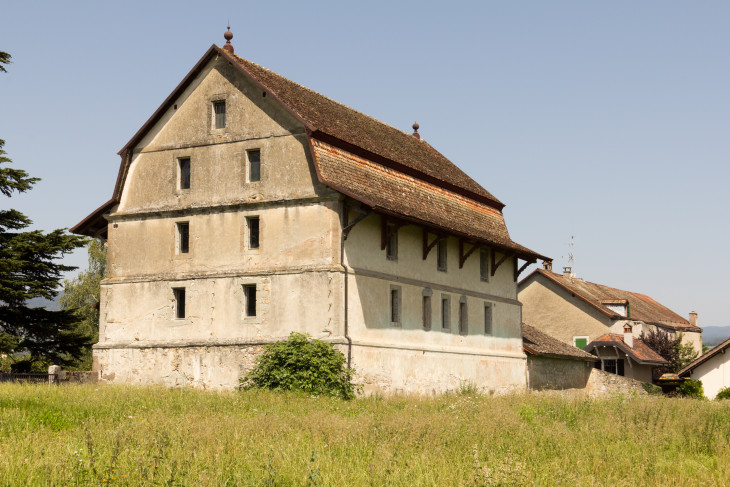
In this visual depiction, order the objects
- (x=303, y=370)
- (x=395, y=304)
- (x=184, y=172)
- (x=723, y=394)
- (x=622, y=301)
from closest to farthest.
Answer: (x=303, y=370) → (x=395, y=304) → (x=184, y=172) → (x=723, y=394) → (x=622, y=301)

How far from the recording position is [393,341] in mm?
30766

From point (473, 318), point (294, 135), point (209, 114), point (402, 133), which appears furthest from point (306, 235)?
point (402, 133)

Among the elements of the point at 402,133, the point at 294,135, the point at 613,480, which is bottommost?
the point at 613,480

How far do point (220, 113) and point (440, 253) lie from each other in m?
10.0

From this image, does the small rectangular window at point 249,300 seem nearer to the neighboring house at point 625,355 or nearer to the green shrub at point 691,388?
the green shrub at point 691,388

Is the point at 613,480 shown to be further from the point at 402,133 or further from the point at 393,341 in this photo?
the point at 402,133

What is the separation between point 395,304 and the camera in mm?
31609

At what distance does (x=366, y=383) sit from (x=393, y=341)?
2.34m

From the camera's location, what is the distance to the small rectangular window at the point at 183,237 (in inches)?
1236

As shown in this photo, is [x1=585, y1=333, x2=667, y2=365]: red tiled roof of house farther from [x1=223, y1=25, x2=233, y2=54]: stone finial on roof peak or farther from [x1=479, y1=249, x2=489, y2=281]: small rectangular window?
[x1=223, y1=25, x2=233, y2=54]: stone finial on roof peak

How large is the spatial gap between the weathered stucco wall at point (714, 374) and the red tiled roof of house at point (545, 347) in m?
6.56

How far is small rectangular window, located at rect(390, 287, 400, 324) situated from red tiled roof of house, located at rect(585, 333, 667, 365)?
85.6 ft

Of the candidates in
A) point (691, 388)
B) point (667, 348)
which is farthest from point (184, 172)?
point (667, 348)

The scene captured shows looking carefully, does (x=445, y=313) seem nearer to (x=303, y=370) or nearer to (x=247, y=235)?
(x=247, y=235)
